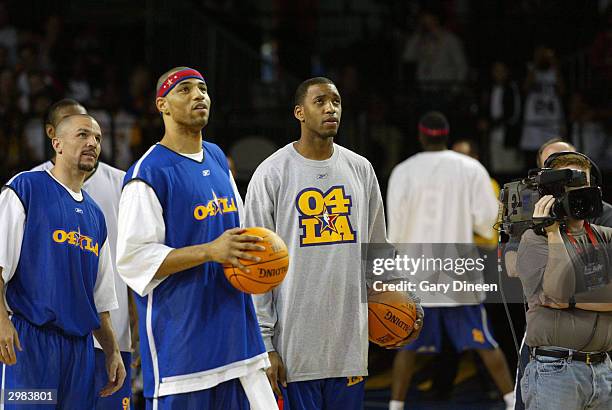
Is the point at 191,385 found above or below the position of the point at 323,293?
below

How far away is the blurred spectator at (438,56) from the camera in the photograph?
40.8 feet

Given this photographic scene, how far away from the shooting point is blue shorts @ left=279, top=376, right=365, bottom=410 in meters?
5.28

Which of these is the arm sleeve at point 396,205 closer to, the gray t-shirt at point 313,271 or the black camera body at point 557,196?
the gray t-shirt at point 313,271

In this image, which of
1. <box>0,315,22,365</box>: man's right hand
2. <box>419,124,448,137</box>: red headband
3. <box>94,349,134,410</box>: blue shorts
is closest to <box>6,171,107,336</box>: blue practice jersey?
<box>0,315,22,365</box>: man's right hand

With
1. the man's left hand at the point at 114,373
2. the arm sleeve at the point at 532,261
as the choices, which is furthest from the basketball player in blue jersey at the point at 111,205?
the arm sleeve at the point at 532,261

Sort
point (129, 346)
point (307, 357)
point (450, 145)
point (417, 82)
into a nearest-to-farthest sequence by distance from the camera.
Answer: point (307, 357) < point (129, 346) < point (450, 145) < point (417, 82)

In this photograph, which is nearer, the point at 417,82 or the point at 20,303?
the point at 20,303

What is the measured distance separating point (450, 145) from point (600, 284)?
637cm

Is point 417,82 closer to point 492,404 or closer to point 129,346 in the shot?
point 492,404

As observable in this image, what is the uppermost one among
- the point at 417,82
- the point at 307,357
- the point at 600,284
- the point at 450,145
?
the point at 417,82

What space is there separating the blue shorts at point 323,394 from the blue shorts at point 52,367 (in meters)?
1.05

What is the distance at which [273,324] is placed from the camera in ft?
17.5

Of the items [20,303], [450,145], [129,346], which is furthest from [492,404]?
[20,303]

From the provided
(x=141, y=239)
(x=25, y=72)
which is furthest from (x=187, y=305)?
(x=25, y=72)
